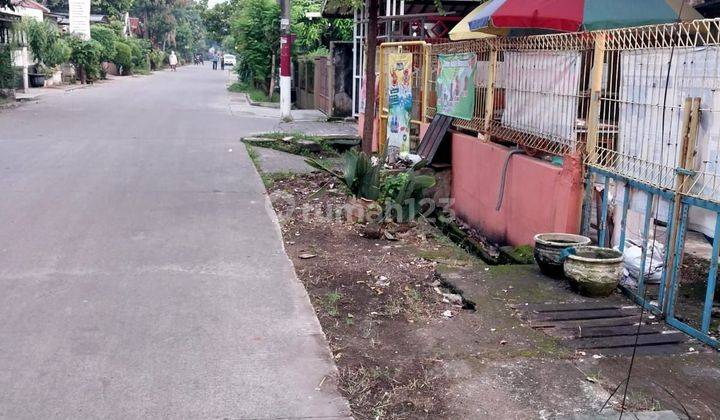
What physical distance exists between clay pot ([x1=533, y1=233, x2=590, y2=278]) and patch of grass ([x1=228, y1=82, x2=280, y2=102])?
23582mm

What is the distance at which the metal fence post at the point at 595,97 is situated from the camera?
5.70m

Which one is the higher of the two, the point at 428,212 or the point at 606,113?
the point at 606,113

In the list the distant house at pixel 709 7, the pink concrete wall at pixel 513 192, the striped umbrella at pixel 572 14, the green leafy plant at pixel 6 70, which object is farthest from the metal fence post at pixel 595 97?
the green leafy plant at pixel 6 70

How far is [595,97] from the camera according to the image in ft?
18.9

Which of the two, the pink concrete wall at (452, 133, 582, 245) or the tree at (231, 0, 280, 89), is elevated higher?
the tree at (231, 0, 280, 89)

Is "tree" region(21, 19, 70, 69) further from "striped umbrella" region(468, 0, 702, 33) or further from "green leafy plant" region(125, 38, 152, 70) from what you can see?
"striped umbrella" region(468, 0, 702, 33)

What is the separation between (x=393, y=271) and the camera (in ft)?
21.1

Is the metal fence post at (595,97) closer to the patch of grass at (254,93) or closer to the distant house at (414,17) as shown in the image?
the distant house at (414,17)

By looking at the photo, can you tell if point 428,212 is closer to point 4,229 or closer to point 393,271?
point 393,271

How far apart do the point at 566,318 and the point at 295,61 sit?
25.2 m


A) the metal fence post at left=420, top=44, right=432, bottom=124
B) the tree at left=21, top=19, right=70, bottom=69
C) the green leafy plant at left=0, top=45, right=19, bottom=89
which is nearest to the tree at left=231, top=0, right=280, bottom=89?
the tree at left=21, top=19, right=70, bottom=69

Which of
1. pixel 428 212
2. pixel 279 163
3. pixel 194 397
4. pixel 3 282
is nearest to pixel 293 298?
pixel 194 397

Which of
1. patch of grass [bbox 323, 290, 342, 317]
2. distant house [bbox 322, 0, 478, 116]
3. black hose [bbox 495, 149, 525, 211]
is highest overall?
distant house [bbox 322, 0, 478, 116]

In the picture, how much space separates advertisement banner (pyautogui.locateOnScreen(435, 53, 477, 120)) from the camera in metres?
8.70
